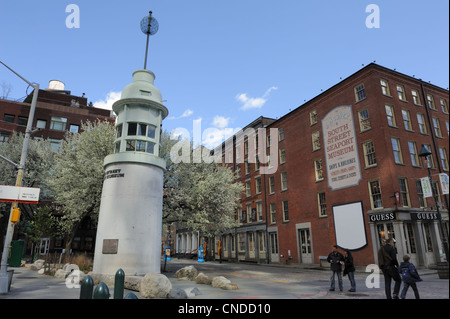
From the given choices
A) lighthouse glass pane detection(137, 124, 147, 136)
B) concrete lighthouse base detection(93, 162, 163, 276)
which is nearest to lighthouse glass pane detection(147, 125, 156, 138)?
lighthouse glass pane detection(137, 124, 147, 136)

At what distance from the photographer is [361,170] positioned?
26.4 m

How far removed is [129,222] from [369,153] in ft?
67.5

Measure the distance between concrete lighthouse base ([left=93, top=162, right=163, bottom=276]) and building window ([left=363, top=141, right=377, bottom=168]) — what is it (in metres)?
18.5

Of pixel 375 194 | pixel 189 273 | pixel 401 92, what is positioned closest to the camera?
pixel 189 273

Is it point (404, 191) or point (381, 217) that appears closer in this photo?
point (381, 217)

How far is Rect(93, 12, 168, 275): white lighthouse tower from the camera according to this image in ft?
49.0

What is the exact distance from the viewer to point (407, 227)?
23.9 metres

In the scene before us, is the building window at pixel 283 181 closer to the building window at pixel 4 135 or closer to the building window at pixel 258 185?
the building window at pixel 258 185

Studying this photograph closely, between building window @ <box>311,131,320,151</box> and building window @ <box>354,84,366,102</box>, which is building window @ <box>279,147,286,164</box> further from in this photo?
building window @ <box>354,84,366,102</box>

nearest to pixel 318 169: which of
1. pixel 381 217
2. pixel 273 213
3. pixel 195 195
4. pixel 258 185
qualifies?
pixel 381 217

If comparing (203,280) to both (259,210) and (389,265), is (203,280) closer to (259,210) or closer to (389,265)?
(389,265)

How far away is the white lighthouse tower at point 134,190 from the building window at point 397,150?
1896 cm
